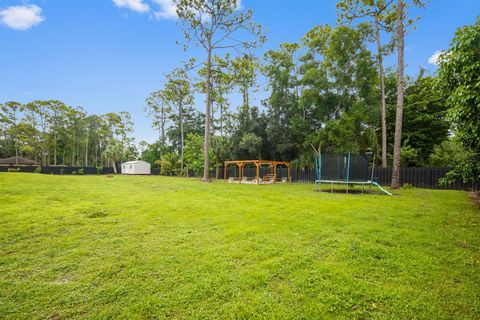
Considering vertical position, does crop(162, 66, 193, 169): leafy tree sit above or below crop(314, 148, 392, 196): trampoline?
above

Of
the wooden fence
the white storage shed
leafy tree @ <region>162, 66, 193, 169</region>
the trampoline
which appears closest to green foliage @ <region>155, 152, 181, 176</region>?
leafy tree @ <region>162, 66, 193, 169</region>

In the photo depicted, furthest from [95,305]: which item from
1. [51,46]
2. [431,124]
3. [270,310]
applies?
[431,124]

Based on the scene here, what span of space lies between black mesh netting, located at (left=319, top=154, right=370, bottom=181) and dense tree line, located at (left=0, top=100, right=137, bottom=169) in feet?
114

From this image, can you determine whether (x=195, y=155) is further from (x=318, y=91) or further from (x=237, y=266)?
(x=237, y=266)

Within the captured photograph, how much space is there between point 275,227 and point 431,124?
20.3 m

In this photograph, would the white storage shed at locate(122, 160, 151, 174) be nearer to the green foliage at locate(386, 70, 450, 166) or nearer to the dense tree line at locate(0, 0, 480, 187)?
the dense tree line at locate(0, 0, 480, 187)

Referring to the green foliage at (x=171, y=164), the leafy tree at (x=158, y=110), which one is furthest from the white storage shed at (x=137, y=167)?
the green foliage at (x=171, y=164)

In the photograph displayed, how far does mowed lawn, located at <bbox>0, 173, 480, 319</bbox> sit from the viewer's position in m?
2.09

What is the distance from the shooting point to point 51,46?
12031mm

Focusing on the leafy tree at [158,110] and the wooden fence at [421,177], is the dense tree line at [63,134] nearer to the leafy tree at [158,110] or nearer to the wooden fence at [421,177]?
the leafy tree at [158,110]

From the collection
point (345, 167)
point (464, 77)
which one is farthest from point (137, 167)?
point (464, 77)

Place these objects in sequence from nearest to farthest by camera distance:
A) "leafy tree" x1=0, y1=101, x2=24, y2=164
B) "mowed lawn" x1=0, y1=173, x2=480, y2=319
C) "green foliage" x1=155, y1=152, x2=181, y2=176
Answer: "mowed lawn" x1=0, y1=173, x2=480, y2=319 < "green foliage" x1=155, y1=152, x2=181, y2=176 < "leafy tree" x1=0, y1=101, x2=24, y2=164

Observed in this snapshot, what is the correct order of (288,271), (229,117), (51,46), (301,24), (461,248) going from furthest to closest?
1. (229,117)
2. (301,24)
3. (51,46)
4. (461,248)
5. (288,271)

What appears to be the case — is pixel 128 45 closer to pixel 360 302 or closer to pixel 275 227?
pixel 275 227
